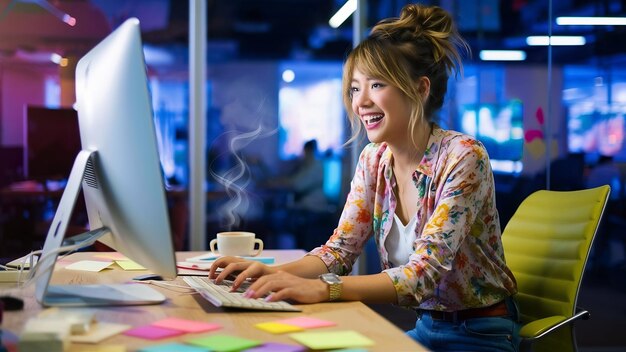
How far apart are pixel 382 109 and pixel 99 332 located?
0.89m

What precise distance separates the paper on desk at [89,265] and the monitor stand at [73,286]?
15.2 inches

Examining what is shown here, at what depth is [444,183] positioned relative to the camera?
1679mm

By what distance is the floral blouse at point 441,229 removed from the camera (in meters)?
1.54

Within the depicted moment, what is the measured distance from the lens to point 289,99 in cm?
449

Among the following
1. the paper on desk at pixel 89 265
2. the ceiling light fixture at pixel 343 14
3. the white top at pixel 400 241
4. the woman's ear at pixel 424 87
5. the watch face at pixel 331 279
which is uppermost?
the ceiling light fixture at pixel 343 14

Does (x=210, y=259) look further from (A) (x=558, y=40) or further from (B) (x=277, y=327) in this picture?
(A) (x=558, y=40)

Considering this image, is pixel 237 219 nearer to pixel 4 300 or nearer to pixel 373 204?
pixel 373 204

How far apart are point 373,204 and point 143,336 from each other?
0.93m

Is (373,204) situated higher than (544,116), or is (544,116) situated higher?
(544,116)

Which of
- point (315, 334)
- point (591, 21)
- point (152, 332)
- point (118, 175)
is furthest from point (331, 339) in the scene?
point (591, 21)

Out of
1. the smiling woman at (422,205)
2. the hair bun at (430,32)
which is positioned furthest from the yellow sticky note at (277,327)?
the hair bun at (430,32)

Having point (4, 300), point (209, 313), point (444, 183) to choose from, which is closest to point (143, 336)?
point (209, 313)

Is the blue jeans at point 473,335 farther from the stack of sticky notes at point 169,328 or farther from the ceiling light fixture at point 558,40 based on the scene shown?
the ceiling light fixture at point 558,40

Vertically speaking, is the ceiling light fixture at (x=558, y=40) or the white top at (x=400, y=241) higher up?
the ceiling light fixture at (x=558, y=40)
